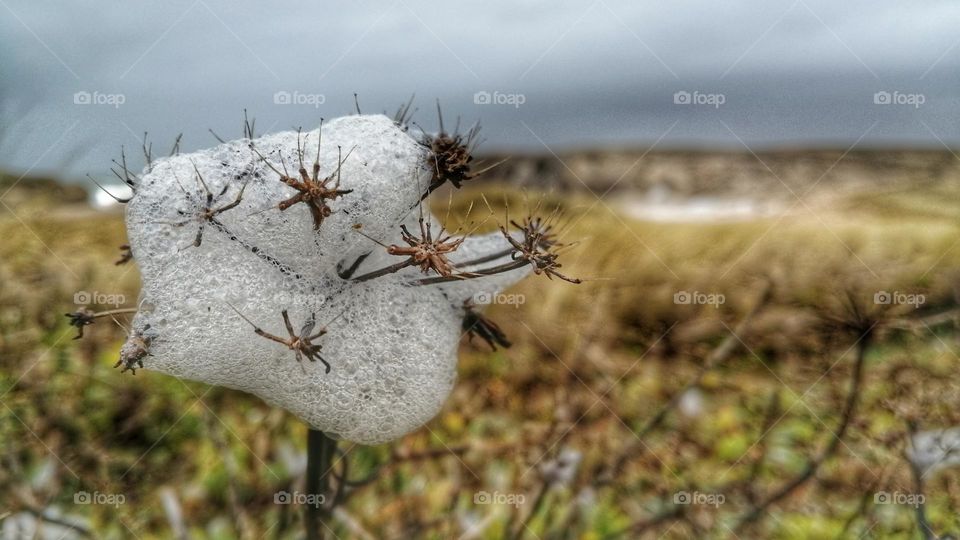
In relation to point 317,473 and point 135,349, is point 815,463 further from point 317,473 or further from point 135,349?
point 135,349

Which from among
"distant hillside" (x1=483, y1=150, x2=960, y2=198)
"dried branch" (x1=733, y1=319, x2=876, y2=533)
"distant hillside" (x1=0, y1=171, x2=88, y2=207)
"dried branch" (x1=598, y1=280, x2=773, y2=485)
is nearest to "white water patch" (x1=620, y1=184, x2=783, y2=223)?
"distant hillside" (x1=483, y1=150, x2=960, y2=198)

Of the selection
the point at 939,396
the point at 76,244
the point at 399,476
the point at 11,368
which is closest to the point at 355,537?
the point at 399,476

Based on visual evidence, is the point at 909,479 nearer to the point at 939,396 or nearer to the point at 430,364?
the point at 939,396

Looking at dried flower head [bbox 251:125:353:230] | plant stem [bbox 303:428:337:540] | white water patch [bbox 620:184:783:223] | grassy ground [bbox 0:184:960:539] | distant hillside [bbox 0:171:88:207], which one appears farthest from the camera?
white water patch [bbox 620:184:783:223]

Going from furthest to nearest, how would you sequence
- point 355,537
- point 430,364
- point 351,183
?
1. point 355,537
2. point 430,364
3. point 351,183

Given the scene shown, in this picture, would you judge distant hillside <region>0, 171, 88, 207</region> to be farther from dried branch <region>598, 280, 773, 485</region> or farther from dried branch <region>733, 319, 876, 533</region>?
dried branch <region>733, 319, 876, 533</region>

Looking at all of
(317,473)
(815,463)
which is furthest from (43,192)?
Result: (815,463)

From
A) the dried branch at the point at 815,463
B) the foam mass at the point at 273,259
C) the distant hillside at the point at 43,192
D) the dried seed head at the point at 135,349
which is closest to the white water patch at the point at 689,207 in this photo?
the dried branch at the point at 815,463
